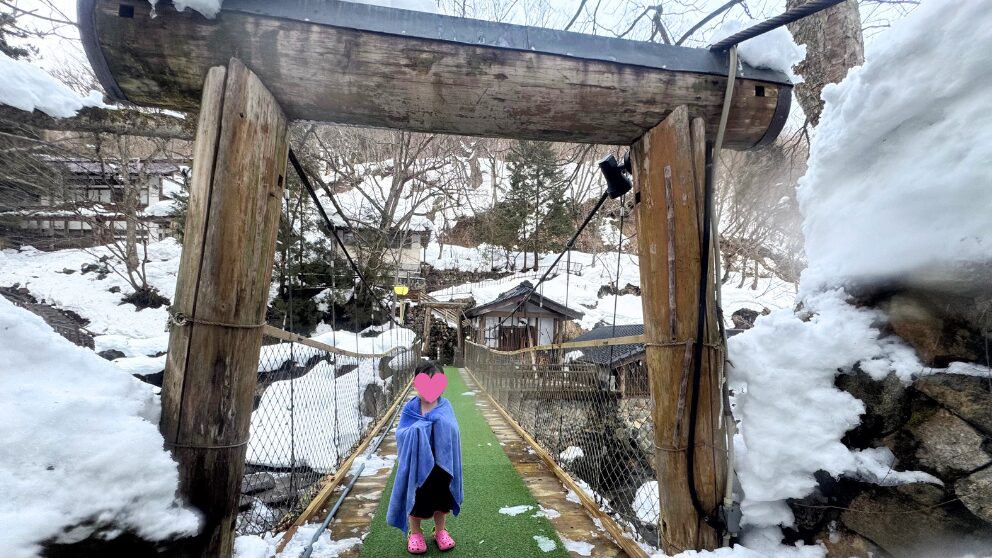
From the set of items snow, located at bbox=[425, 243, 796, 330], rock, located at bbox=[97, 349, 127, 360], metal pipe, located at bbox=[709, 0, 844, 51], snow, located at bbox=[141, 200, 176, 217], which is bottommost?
rock, located at bbox=[97, 349, 127, 360]

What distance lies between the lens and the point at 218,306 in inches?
51.6

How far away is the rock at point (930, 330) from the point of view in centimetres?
111

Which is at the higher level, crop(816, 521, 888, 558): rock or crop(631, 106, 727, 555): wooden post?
crop(631, 106, 727, 555): wooden post

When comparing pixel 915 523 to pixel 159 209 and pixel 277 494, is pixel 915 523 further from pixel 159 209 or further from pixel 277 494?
pixel 159 209

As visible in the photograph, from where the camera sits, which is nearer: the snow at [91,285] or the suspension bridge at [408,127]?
the suspension bridge at [408,127]

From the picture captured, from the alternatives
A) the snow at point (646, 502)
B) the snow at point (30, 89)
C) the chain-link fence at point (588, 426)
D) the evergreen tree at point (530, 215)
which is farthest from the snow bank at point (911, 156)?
the evergreen tree at point (530, 215)

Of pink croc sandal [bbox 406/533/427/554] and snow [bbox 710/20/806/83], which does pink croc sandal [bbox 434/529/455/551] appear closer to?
pink croc sandal [bbox 406/533/427/554]

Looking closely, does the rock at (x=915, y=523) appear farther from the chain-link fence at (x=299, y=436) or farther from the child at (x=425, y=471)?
the chain-link fence at (x=299, y=436)

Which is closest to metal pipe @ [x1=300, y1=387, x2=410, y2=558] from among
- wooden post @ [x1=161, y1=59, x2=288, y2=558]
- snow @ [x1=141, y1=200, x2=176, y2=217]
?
wooden post @ [x1=161, y1=59, x2=288, y2=558]

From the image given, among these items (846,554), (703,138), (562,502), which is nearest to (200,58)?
(703,138)

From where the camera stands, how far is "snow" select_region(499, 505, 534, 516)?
268cm

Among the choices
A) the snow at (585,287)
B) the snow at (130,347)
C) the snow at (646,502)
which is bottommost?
the snow at (646,502)

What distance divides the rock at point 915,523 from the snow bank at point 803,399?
0.07m

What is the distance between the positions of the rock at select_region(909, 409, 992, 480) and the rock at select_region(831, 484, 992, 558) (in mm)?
60
